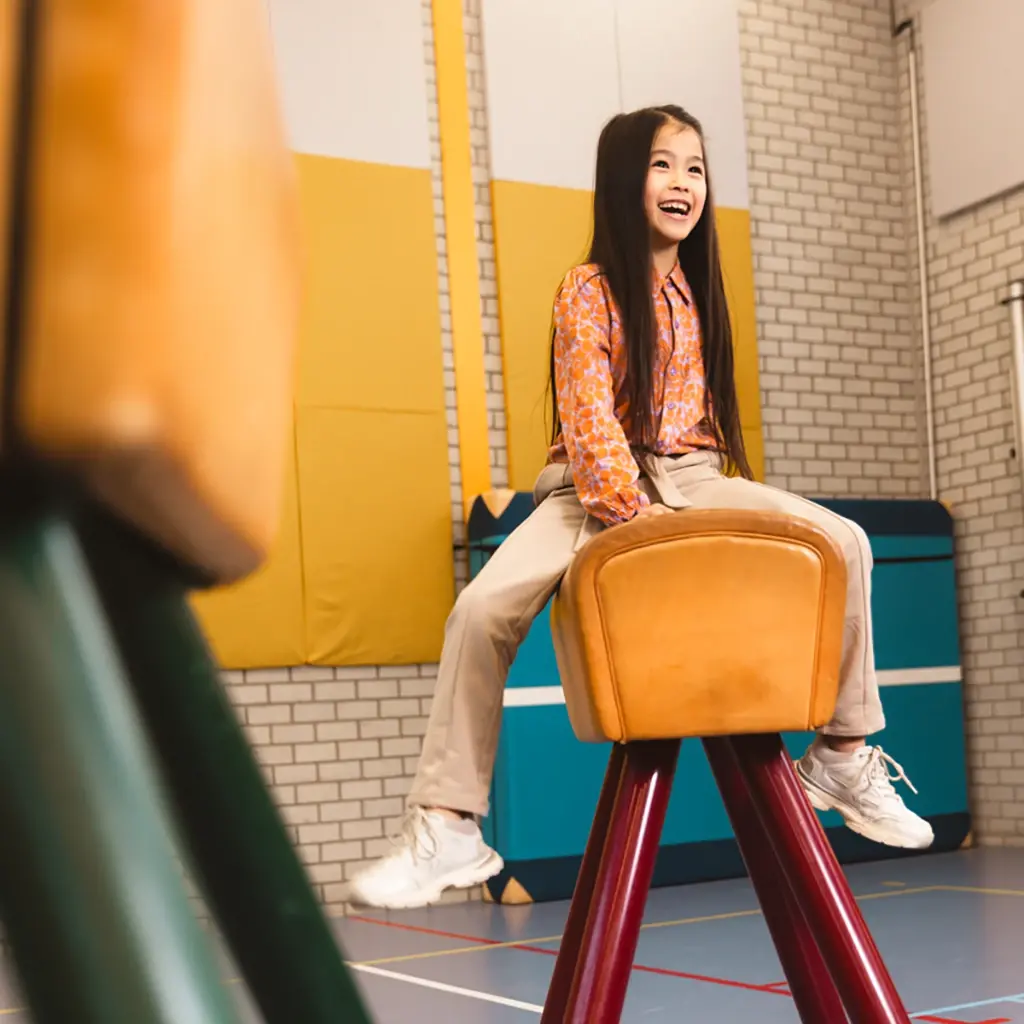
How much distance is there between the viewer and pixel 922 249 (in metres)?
7.05

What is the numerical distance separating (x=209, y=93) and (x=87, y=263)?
44 mm

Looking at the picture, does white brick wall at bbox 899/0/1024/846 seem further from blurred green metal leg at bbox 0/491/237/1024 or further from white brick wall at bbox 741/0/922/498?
blurred green metal leg at bbox 0/491/237/1024

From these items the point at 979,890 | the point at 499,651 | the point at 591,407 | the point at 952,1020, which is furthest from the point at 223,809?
the point at 979,890

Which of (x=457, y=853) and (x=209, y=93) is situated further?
(x=457, y=853)

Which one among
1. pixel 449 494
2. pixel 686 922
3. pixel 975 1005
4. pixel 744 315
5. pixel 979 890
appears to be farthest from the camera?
pixel 744 315

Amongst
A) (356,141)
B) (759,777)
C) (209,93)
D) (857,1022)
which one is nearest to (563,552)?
(759,777)

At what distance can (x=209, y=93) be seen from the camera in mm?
262

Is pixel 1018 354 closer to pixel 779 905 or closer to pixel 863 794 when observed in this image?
pixel 863 794

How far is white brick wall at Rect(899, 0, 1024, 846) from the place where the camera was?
20.9 ft

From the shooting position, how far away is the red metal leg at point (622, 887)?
169cm

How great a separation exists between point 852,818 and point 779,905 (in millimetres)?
193

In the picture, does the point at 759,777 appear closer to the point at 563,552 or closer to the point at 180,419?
the point at 563,552

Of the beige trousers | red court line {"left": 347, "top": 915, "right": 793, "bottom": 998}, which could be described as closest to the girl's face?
the beige trousers

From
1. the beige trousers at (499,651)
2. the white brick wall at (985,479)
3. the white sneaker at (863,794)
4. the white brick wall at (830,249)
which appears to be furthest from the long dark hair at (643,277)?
the white brick wall at (985,479)
